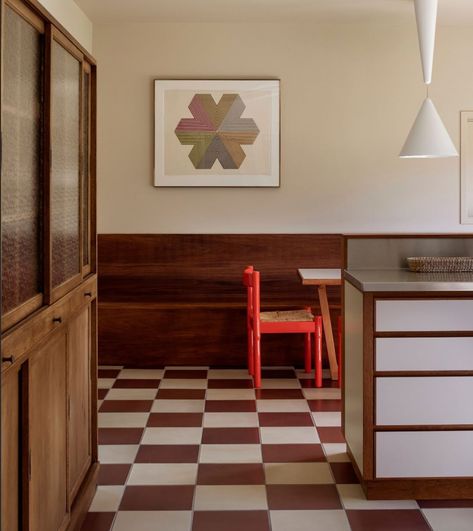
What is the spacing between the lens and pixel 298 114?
20.7 ft

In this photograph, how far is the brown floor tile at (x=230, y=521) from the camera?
3027 millimetres

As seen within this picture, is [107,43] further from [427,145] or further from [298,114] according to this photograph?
[427,145]

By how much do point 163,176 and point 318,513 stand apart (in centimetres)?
372

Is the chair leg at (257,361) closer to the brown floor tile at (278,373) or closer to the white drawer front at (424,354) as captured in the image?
the brown floor tile at (278,373)

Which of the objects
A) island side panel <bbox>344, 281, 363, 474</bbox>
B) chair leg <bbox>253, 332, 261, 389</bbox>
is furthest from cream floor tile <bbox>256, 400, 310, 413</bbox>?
island side panel <bbox>344, 281, 363, 474</bbox>

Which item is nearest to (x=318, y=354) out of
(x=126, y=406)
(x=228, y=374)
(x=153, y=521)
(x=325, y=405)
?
(x=325, y=405)

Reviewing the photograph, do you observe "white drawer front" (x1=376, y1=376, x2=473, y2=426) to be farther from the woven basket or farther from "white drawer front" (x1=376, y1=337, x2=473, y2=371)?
the woven basket

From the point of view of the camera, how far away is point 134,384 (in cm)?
550

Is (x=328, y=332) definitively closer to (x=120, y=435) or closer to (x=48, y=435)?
(x=120, y=435)

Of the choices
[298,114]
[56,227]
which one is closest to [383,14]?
[298,114]

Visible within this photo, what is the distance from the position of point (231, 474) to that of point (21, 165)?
6.61 feet

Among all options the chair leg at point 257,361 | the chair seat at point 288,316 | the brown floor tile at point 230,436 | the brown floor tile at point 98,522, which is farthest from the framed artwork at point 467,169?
the brown floor tile at point 98,522

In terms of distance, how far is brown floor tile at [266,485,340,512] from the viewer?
325 centimetres

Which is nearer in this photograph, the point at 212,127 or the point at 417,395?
the point at 417,395
